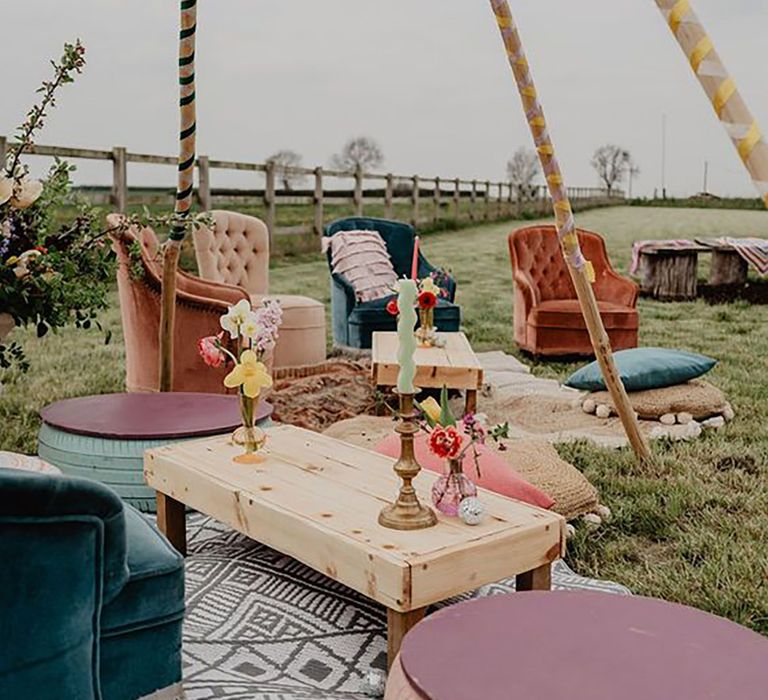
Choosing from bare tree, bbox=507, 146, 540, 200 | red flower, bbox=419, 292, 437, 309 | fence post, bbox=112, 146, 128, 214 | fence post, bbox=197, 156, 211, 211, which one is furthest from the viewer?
bare tree, bbox=507, 146, 540, 200

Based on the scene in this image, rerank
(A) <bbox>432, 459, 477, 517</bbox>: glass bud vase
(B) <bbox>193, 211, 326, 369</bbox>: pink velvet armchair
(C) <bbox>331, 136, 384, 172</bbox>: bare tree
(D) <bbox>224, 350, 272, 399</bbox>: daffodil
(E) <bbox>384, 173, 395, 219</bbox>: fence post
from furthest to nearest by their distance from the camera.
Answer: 1. (C) <bbox>331, 136, 384, 172</bbox>: bare tree
2. (E) <bbox>384, 173, 395, 219</bbox>: fence post
3. (B) <bbox>193, 211, 326, 369</bbox>: pink velvet armchair
4. (D) <bbox>224, 350, 272, 399</bbox>: daffodil
5. (A) <bbox>432, 459, 477, 517</bbox>: glass bud vase

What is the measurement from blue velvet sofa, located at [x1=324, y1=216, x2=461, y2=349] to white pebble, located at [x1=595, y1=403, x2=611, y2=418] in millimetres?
1539

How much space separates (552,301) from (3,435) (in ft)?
13.4

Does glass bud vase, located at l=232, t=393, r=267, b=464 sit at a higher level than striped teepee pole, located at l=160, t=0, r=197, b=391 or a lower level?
lower

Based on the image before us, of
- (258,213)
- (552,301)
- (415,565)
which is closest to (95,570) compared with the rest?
(415,565)

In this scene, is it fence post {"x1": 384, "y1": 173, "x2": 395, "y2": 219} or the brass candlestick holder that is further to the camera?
fence post {"x1": 384, "y1": 173, "x2": 395, "y2": 219}

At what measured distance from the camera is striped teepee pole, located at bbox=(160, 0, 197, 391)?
12.9ft

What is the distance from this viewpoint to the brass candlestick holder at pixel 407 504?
2.26m

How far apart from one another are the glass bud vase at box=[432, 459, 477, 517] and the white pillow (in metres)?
4.14

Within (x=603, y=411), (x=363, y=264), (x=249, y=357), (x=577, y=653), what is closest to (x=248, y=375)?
(x=249, y=357)

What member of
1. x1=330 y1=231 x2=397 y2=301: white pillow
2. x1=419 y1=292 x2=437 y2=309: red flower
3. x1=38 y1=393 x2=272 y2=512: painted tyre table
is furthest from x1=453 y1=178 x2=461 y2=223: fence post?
x1=38 y1=393 x2=272 y2=512: painted tyre table

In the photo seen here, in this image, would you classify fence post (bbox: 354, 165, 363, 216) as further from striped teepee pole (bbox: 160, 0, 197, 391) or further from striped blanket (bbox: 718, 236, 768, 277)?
striped teepee pole (bbox: 160, 0, 197, 391)

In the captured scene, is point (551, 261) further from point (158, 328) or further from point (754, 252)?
point (754, 252)

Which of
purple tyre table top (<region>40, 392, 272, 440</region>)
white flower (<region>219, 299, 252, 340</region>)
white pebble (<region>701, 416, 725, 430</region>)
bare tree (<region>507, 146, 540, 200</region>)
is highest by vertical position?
bare tree (<region>507, 146, 540, 200</region>)
